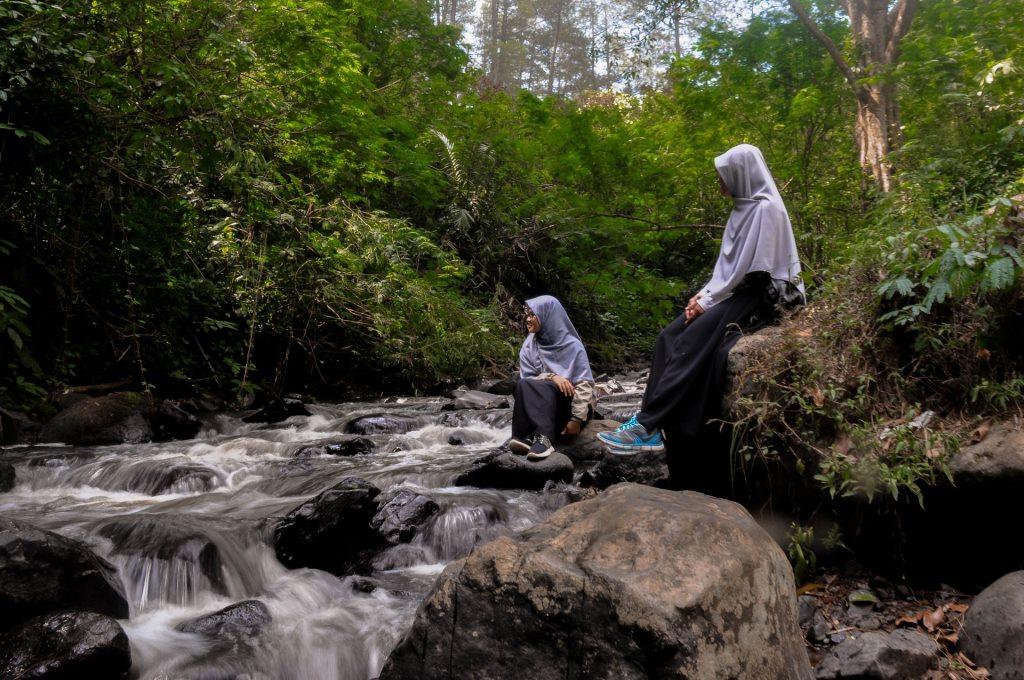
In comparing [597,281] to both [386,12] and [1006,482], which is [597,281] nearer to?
[386,12]

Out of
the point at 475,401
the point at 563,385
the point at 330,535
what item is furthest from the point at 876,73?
the point at 330,535

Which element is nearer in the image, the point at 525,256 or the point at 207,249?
the point at 207,249

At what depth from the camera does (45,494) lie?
18.8 ft

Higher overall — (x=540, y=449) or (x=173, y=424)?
(x=540, y=449)

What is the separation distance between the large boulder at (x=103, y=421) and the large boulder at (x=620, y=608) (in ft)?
21.2

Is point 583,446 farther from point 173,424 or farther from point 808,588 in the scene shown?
point 173,424

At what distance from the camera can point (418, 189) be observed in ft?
46.1

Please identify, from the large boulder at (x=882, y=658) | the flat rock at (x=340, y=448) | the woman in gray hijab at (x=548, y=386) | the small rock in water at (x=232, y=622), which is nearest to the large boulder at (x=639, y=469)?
the woman in gray hijab at (x=548, y=386)

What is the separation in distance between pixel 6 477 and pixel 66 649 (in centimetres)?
397

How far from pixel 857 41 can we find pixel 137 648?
10.1 metres

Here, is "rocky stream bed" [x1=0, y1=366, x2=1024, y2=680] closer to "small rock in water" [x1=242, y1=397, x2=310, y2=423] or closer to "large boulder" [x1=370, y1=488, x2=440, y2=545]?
"large boulder" [x1=370, y1=488, x2=440, y2=545]

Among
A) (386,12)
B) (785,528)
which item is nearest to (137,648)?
(785,528)

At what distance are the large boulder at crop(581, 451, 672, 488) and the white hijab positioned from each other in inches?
52.9

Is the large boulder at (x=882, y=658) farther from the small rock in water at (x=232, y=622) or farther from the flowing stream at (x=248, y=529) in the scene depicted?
the small rock in water at (x=232, y=622)
